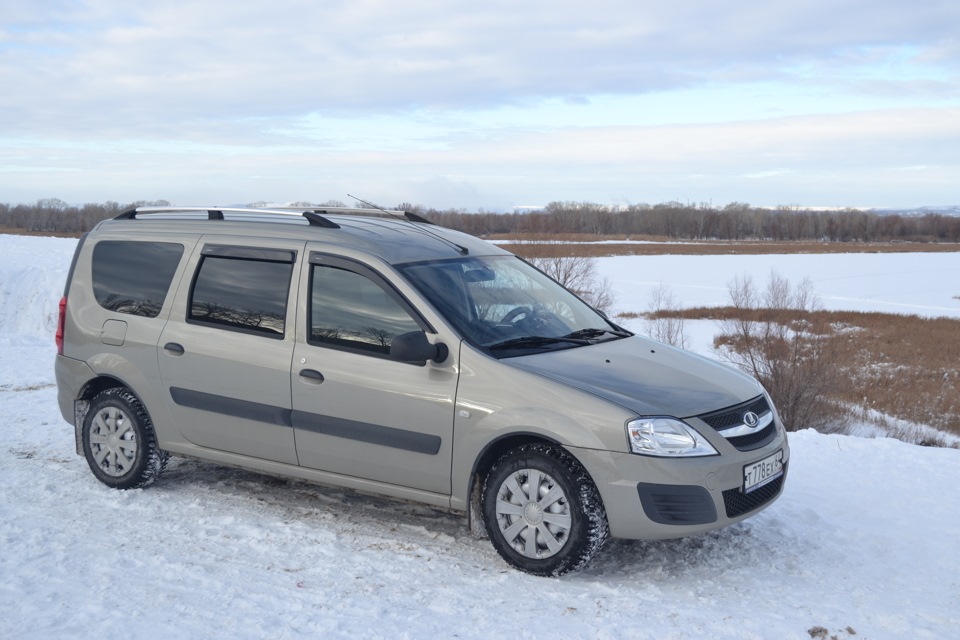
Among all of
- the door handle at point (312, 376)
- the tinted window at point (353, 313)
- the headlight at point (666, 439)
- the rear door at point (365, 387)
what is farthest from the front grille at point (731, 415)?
the door handle at point (312, 376)

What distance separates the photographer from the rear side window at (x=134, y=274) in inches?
226

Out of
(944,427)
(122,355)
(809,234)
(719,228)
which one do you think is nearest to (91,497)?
(122,355)

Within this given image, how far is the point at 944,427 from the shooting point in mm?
18688

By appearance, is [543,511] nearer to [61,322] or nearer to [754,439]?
[754,439]

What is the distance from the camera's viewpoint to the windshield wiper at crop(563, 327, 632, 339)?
5.22 metres

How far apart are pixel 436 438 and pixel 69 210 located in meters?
68.2

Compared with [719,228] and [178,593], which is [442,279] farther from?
[719,228]

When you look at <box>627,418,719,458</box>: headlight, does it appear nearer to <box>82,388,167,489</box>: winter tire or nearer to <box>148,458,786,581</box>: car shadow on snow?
<box>148,458,786,581</box>: car shadow on snow

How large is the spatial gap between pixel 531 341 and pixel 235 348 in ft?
6.07

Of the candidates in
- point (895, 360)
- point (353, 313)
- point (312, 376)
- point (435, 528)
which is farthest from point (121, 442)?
point (895, 360)

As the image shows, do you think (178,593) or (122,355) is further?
(122,355)

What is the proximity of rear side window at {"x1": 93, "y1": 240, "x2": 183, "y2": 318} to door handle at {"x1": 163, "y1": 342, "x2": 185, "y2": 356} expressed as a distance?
293 millimetres

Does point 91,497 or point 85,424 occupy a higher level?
point 85,424

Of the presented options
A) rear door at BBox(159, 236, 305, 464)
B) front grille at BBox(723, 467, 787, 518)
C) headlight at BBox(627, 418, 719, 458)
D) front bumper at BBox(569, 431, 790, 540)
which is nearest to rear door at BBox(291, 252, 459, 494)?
rear door at BBox(159, 236, 305, 464)
